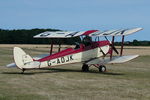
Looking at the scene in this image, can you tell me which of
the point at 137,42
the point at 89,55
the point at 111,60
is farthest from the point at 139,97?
the point at 137,42

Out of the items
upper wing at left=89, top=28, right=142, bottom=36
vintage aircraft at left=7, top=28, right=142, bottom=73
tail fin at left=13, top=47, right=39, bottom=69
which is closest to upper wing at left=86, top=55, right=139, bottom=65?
vintage aircraft at left=7, top=28, right=142, bottom=73

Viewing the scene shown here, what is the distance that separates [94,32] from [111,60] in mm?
2300

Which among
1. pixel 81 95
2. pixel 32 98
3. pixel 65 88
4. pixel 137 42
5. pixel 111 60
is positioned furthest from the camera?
pixel 137 42

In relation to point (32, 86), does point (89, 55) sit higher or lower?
higher

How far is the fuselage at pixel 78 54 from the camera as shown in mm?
16134

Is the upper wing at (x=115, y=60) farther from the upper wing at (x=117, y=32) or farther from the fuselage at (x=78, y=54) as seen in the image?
the upper wing at (x=117, y=32)

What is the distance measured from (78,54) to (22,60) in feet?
12.9

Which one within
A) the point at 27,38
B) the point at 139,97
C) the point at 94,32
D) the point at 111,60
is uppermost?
the point at 27,38

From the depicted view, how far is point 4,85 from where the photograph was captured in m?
11.6

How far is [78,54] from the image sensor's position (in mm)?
17828

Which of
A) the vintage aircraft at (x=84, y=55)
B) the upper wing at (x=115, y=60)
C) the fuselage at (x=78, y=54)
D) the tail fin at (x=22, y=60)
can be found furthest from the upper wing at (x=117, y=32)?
the tail fin at (x=22, y=60)

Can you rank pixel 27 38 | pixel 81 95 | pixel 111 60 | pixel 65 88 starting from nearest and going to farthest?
pixel 81 95, pixel 65 88, pixel 111 60, pixel 27 38

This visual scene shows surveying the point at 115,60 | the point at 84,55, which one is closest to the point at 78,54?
the point at 84,55

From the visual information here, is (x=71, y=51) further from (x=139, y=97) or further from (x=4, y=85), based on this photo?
(x=139, y=97)
